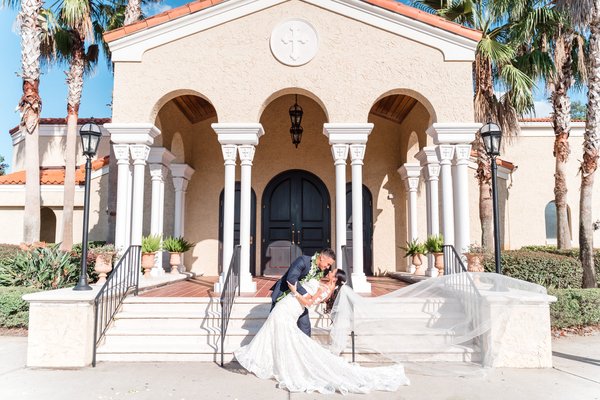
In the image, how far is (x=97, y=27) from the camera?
47.8ft

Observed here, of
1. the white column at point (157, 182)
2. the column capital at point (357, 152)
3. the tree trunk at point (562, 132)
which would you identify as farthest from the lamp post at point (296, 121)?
the tree trunk at point (562, 132)

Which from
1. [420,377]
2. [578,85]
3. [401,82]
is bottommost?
[420,377]

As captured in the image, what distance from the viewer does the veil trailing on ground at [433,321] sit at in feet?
18.1

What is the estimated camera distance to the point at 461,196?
28.3 feet

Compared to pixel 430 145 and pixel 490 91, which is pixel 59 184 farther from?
pixel 490 91

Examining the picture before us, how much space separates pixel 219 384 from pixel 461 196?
6.14m

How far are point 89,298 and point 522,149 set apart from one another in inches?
660

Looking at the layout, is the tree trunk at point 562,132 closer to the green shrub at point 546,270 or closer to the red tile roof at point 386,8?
the green shrub at point 546,270

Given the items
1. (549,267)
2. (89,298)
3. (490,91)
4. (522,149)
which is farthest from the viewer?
(522,149)

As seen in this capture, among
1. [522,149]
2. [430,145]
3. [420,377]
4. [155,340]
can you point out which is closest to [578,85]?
[522,149]

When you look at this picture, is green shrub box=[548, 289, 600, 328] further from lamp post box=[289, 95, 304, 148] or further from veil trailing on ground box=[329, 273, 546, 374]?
lamp post box=[289, 95, 304, 148]

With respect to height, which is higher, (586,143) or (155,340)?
(586,143)

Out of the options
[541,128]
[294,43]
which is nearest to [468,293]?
[294,43]

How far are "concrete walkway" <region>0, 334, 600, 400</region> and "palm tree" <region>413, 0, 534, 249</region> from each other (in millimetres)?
6937
